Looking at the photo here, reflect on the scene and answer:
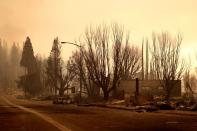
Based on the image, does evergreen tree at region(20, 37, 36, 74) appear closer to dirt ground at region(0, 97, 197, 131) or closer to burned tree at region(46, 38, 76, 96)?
burned tree at region(46, 38, 76, 96)

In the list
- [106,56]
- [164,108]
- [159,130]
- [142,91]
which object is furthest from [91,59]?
[159,130]

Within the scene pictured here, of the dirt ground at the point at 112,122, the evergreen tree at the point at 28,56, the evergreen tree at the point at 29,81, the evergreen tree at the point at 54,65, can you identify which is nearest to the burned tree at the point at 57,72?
the evergreen tree at the point at 54,65

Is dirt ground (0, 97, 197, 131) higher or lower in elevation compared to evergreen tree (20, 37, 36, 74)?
lower

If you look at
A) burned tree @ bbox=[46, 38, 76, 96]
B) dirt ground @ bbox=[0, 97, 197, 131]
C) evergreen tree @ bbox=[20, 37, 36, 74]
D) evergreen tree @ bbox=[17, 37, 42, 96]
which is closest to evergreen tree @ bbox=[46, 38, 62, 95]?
burned tree @ bbox=[46, 38, 76, 96]

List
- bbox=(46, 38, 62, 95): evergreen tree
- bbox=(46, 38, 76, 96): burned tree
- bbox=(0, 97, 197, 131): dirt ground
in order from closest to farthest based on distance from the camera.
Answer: bbox=(0, 97, 197, 131): dirt ground
bbox=(46, 38, 76, 96): burned tree
bbox=(46, 38, 62, 95): evergreen tree

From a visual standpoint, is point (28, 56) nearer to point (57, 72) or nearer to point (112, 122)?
point (57, 72)

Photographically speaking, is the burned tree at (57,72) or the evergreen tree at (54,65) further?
the evergreen tree at (54,65)

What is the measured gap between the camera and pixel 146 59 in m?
94.7

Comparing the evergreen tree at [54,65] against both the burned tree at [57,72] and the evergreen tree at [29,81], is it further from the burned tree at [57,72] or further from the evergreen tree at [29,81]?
the evergreen tree at [29,81]

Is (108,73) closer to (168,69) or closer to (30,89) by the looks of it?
(168,69)

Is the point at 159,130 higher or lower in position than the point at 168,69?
lower

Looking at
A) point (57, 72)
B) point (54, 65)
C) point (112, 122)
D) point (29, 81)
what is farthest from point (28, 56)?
point (112, 122)

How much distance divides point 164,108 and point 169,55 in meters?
19.8

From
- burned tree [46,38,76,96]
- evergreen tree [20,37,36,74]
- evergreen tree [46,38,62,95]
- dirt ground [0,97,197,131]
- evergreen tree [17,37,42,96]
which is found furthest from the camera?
evergreen tree [20,37,36,74]
